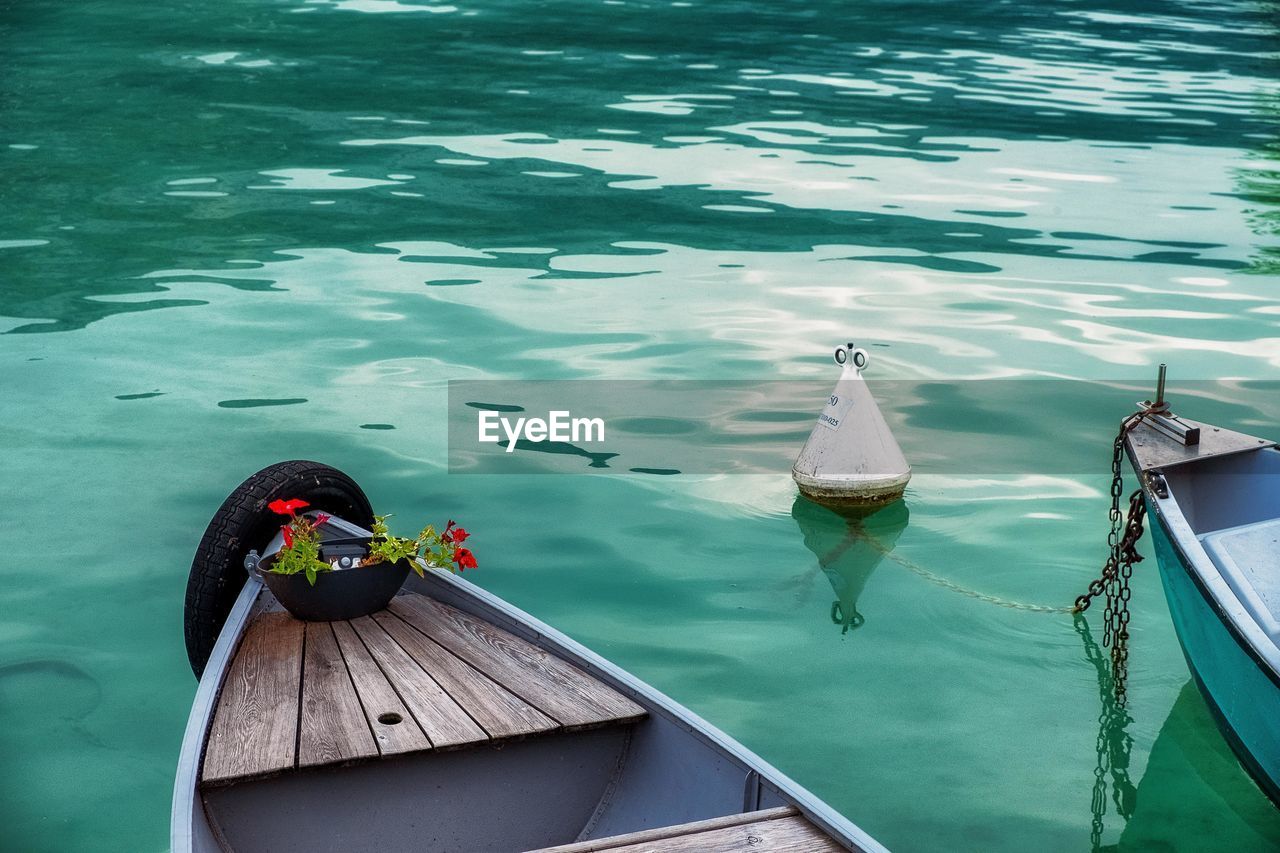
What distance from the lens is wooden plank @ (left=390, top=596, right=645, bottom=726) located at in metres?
5.12

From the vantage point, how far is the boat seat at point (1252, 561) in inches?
238

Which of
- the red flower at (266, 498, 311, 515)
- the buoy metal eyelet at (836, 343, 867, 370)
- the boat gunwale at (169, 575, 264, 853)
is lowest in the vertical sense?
the boat gunwale at (169, 575, 264, 853)

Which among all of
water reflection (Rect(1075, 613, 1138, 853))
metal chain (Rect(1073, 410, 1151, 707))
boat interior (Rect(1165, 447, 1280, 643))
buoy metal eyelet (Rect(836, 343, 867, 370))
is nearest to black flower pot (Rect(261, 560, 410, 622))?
water reflection (Rect(1075, 613, 1138, 853))

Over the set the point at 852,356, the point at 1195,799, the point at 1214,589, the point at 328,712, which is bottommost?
the point at 1195,799

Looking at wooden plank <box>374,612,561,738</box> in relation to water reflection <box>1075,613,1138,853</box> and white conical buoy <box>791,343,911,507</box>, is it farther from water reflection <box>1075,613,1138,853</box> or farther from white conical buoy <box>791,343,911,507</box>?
white conical buoy <box>791,343,911,507</box>

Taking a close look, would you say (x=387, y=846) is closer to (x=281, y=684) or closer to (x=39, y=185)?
(x=281, y=684)

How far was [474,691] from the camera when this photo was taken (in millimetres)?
5320

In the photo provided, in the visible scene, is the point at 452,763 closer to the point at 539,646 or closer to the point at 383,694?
the point at 383,694

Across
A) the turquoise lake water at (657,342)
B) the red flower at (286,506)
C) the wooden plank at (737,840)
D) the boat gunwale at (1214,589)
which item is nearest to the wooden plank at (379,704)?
the red flower at (286,506)

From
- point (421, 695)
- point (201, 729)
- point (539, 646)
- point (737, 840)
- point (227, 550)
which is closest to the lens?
point (737, 840)

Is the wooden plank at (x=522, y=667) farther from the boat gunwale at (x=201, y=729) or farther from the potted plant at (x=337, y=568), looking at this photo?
the boat gunwale at (x=201, y=729)

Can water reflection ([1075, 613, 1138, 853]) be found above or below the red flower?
below

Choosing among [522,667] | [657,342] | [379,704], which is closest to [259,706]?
[379,704]

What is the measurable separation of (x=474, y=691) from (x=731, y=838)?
148 cm
